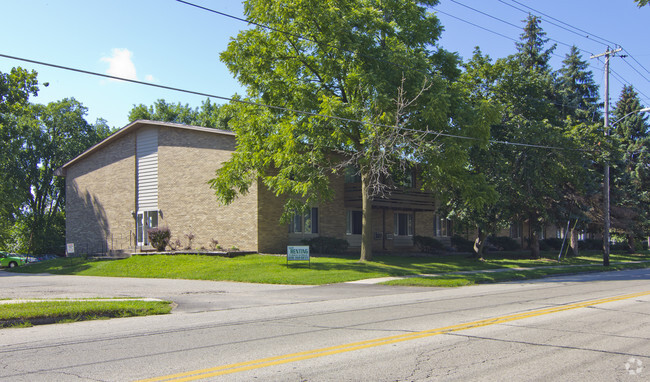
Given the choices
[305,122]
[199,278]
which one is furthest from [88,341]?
[305,122]

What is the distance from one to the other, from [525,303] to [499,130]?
783 inches

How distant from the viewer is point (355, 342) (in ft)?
26.4

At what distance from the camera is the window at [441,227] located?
129ft

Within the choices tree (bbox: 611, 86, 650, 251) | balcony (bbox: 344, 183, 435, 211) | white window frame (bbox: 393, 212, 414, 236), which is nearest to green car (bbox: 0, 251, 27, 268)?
balcony (bbox: 344, 183, 435, 211)

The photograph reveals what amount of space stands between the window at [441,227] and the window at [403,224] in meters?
2.80

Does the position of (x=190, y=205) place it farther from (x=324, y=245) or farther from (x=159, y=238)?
(x=324, y=245)

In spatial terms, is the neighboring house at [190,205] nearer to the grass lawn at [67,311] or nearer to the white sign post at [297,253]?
the white sign post at [297,253]

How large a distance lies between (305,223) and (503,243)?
20.2 m

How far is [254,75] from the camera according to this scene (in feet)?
80.4

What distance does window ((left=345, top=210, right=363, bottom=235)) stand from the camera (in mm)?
32406

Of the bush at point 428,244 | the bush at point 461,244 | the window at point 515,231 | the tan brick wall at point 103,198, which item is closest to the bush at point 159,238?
the tan brick wall at point 103,198

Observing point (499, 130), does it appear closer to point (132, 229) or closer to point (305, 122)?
point (305, 122)

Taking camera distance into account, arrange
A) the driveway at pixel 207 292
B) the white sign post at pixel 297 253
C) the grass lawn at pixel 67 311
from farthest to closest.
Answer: the white sign post at pixel 297 253 → the driveway at pixel 207 292 → the grass lawn at pixel 67 311

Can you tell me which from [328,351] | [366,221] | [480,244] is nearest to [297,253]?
[366,221]
